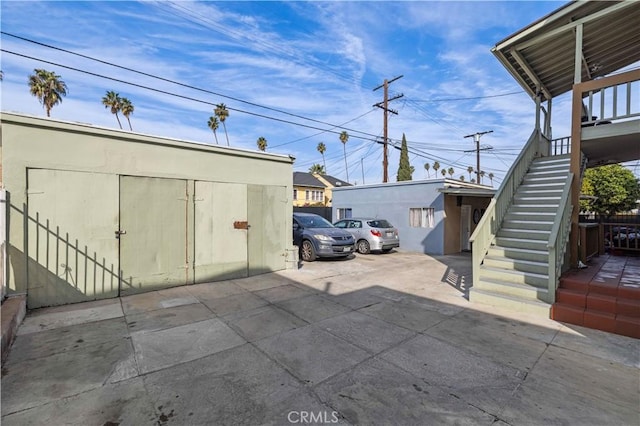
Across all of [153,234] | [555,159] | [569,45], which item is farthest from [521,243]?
[153,234]

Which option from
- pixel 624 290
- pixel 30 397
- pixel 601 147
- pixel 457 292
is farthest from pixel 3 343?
pixel 601 147

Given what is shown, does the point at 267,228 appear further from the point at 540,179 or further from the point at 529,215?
the point at 540,179

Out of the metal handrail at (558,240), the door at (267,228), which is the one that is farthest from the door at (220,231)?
the metal handrail at (558,240)

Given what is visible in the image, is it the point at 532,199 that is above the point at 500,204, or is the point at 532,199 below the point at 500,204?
above

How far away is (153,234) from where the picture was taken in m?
5.51

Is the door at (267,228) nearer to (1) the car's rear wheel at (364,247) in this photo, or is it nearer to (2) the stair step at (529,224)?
(1) the car's rear wheel at (364,247)

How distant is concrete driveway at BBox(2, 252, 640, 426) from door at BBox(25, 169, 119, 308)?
1.18 feet

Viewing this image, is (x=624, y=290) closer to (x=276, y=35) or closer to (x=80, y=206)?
(x=80, y=206)

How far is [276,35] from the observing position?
30.1 feet

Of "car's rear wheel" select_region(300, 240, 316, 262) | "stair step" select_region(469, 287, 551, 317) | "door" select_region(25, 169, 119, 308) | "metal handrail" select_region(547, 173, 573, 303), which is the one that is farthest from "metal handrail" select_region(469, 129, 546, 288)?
"door" select_region(25, 169, 119, 308)

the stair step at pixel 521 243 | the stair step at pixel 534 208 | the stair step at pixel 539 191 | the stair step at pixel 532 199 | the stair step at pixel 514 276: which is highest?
the stair step at pixel 539 191

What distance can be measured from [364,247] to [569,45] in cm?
798

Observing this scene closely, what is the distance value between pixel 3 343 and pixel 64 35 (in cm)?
683

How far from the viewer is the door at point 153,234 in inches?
206
